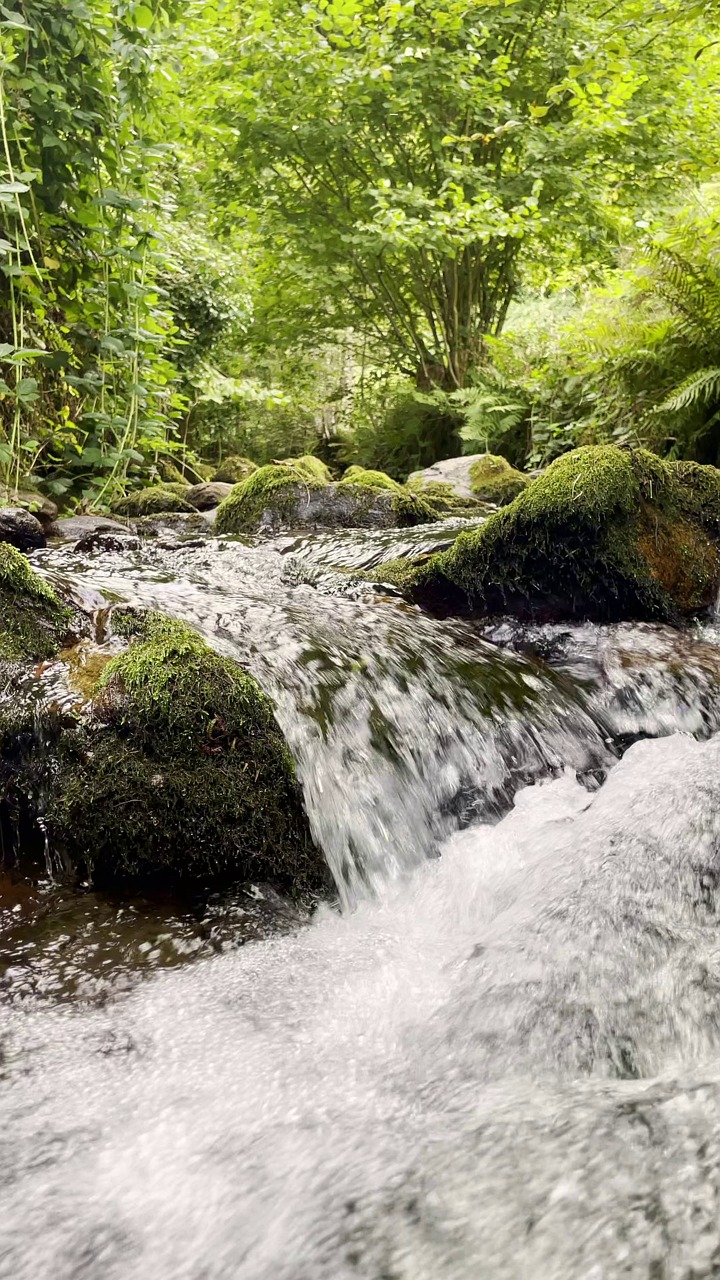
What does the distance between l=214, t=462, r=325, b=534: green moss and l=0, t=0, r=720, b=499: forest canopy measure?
2.82ft

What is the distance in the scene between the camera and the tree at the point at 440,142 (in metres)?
9.09

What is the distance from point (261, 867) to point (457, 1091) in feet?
3.15

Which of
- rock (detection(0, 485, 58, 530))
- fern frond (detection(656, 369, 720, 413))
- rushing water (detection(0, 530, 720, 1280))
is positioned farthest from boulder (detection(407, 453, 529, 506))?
rushing water (detection(0, 530, 720, 1280))

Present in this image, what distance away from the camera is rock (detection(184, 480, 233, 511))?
8.03 m

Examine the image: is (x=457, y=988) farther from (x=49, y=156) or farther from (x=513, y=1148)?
(x=49, y=156)

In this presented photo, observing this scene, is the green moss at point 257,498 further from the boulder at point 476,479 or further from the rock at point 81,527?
the boulder at point 476,479

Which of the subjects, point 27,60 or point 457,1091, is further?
point 27,60

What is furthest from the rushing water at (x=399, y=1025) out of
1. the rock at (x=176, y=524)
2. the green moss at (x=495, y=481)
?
the green moss at (x=495, y=481)

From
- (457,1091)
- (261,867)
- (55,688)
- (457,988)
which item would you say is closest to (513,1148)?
(457,1091)

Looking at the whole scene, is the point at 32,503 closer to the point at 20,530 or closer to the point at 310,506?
the point at 20,530

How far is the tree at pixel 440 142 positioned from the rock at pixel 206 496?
3.59m

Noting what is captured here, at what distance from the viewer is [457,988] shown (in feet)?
5.70

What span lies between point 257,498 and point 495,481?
8.28 feet

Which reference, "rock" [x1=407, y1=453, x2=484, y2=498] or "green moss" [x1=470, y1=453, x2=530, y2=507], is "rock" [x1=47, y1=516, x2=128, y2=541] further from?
"green moss" [x1=470, y1=453, x2=530, y2=507]
